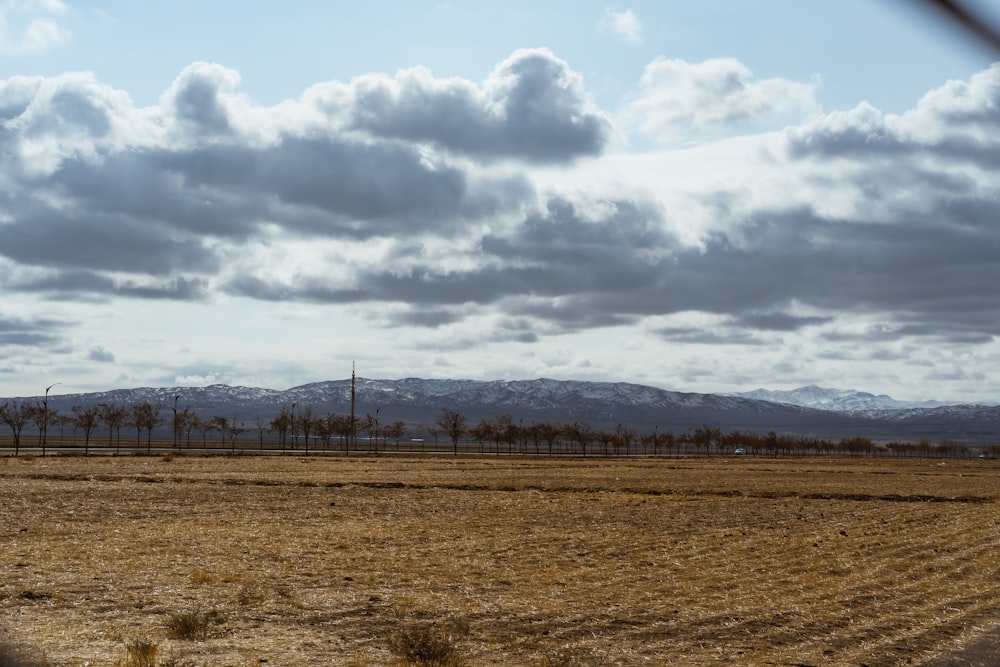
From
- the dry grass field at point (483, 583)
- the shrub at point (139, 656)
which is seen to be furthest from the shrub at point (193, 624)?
the shrub at point (139, 656)

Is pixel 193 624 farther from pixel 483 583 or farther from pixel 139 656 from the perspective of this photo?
pixel 483 583

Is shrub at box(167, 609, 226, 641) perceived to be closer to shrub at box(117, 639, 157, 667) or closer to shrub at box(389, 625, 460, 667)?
shrub at box(117, 639, 157, 667)

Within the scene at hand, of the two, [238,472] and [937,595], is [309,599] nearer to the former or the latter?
[937,595]

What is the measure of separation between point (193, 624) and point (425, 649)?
3.90 m

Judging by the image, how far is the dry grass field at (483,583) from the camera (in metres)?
13.4

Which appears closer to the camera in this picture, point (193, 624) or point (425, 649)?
point (425, 649)

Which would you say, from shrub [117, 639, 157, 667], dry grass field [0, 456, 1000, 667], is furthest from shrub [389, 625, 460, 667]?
shrub [117, 639, 157, 667]

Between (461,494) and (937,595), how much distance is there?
3001cm

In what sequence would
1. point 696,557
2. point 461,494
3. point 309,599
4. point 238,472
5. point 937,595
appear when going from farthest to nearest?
1. point 238,472
2. point 461,494
3. point 696,557
4. point 937,595
5. point 309,599

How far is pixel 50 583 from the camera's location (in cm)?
1766

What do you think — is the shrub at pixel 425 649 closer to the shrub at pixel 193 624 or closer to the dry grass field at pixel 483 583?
the dry grass field at pixel 483 583

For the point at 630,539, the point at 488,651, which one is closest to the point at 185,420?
the point at 630,539

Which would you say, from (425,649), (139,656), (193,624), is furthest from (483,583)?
(139,656)

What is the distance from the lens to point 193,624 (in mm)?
13766
